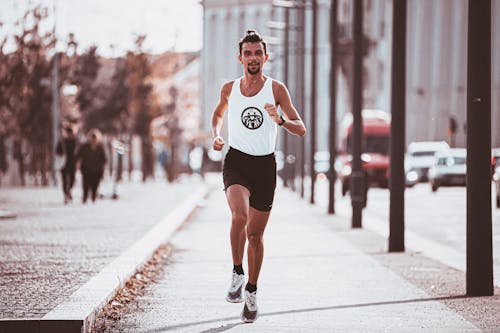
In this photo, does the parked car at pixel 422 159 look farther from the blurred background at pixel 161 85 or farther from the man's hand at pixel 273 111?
the man's hand at pixel 273 111

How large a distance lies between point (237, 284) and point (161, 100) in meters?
62.1

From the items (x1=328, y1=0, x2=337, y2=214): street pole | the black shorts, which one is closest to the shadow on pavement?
the black shorts

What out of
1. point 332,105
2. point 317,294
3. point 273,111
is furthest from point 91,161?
point 273,111

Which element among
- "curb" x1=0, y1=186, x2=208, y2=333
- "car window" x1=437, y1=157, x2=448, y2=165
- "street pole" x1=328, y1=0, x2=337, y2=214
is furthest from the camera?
"car window" x1=437, y1=157, x2=448, y2=165

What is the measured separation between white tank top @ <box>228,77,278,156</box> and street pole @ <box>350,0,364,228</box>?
11.6 m

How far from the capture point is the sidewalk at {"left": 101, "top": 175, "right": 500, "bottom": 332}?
8609 millimetres

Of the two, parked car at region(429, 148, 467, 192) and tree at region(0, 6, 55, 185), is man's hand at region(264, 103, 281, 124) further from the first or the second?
parked car at region(429, 148, 467, 192)

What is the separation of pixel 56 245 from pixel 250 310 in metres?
7.20

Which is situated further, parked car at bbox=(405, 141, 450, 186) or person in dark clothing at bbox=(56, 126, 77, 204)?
parked car at bbox=(405, 141, 450, 186)

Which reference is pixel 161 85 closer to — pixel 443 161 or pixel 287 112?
pixel 443 161

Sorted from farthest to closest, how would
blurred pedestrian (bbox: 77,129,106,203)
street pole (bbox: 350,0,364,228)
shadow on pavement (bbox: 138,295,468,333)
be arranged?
1. blurred pedestrian (bbox: 77,129,106,203)
2. street pole (bbox: 350,0,364,228)
3. shadow on pavement (bbox: 138,295,468,333)

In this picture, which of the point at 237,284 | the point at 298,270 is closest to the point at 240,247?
the point at 237,284

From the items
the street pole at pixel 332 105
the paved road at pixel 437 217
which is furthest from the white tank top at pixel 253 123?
the street pole at pixel 332 105

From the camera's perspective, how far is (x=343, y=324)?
28.2 feet
